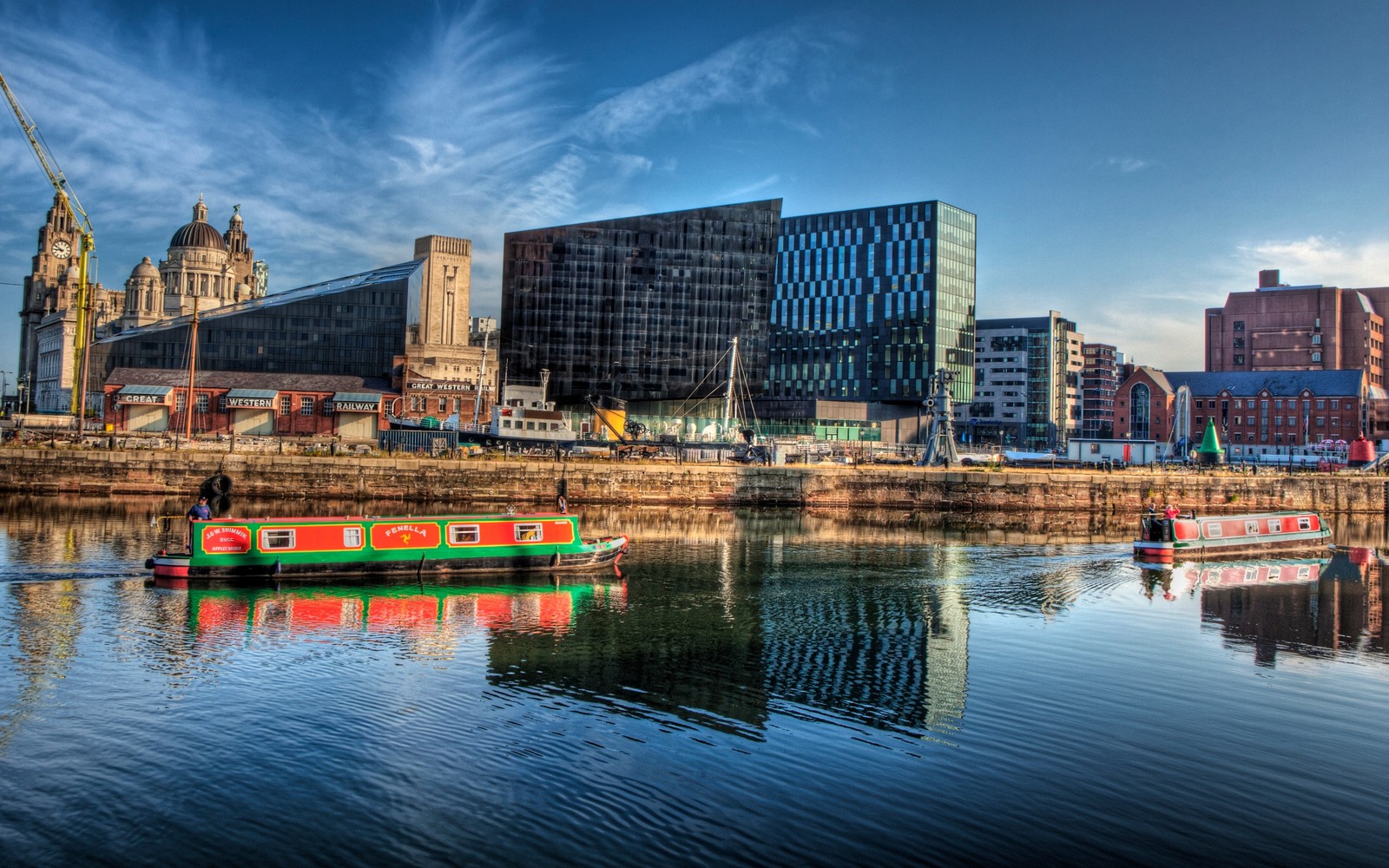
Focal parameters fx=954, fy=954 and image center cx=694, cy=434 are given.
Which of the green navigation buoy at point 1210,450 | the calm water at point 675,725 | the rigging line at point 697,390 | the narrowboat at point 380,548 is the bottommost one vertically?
the calm water at point 675,725

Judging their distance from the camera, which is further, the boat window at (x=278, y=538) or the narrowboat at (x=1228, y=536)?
the narrowboat at (x=1228, y=536)

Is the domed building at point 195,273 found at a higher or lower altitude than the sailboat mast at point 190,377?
higher

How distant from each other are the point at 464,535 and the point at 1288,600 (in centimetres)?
3331

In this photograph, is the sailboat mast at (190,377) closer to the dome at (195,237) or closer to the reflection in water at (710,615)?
the reflection in water at (710,615)

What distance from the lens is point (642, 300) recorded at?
14175 cm

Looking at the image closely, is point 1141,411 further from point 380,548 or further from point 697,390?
point 380,548

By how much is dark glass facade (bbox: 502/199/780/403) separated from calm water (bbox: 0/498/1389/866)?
10452 cm

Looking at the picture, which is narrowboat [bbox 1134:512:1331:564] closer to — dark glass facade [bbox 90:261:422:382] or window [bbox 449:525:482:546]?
window [bbox 449:525:482:546]

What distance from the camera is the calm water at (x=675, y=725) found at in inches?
578

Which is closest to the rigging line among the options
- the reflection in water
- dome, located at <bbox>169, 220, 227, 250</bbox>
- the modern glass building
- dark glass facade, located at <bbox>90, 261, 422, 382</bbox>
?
the modern glass building

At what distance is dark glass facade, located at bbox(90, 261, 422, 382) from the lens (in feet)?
361

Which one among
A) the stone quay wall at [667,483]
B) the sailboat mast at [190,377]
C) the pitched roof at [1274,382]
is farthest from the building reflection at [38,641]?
the pitched roof at [1274,382]

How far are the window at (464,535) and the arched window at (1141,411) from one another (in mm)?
155648

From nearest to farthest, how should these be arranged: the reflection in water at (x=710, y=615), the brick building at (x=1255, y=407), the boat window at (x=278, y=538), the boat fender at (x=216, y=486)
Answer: the reflection in water at (x=710, y=615)
the boat window at (x=278, y=538)
the boat fender at (x=216, y=486)
the brick building at (x=1255, y=407)
